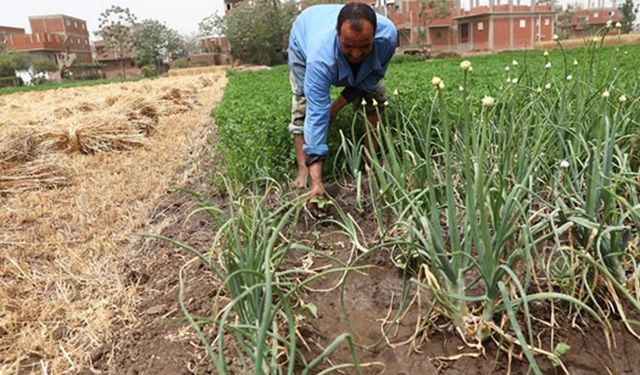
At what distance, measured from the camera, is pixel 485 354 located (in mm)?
1448

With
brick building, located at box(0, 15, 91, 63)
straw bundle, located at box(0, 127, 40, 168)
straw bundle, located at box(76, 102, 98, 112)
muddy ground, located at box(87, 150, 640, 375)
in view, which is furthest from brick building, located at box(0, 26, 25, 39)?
muddy ground, located at box(87, 150, 640, 375)

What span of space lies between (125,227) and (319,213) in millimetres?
1378

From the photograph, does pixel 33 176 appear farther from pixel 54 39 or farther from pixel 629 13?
pixel 54 39

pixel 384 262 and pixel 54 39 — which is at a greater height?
pixel 54 39

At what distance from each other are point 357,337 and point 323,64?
57.4 inches

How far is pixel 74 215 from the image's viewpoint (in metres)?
3.29

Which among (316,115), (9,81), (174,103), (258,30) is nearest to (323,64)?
(316,115)

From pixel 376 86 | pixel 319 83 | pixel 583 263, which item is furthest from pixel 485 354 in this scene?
pixel 376 86

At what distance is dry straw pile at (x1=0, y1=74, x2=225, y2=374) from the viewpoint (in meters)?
1.85

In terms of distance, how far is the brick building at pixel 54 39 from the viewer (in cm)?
4969

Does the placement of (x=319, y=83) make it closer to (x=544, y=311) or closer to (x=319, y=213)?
(x=319, y=213)

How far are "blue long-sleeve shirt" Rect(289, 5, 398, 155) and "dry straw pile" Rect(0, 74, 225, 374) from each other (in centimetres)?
120

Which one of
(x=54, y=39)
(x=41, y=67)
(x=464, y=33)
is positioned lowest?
(x=464, y=33)

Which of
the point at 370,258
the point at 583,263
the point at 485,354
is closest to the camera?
the point at 485,354
